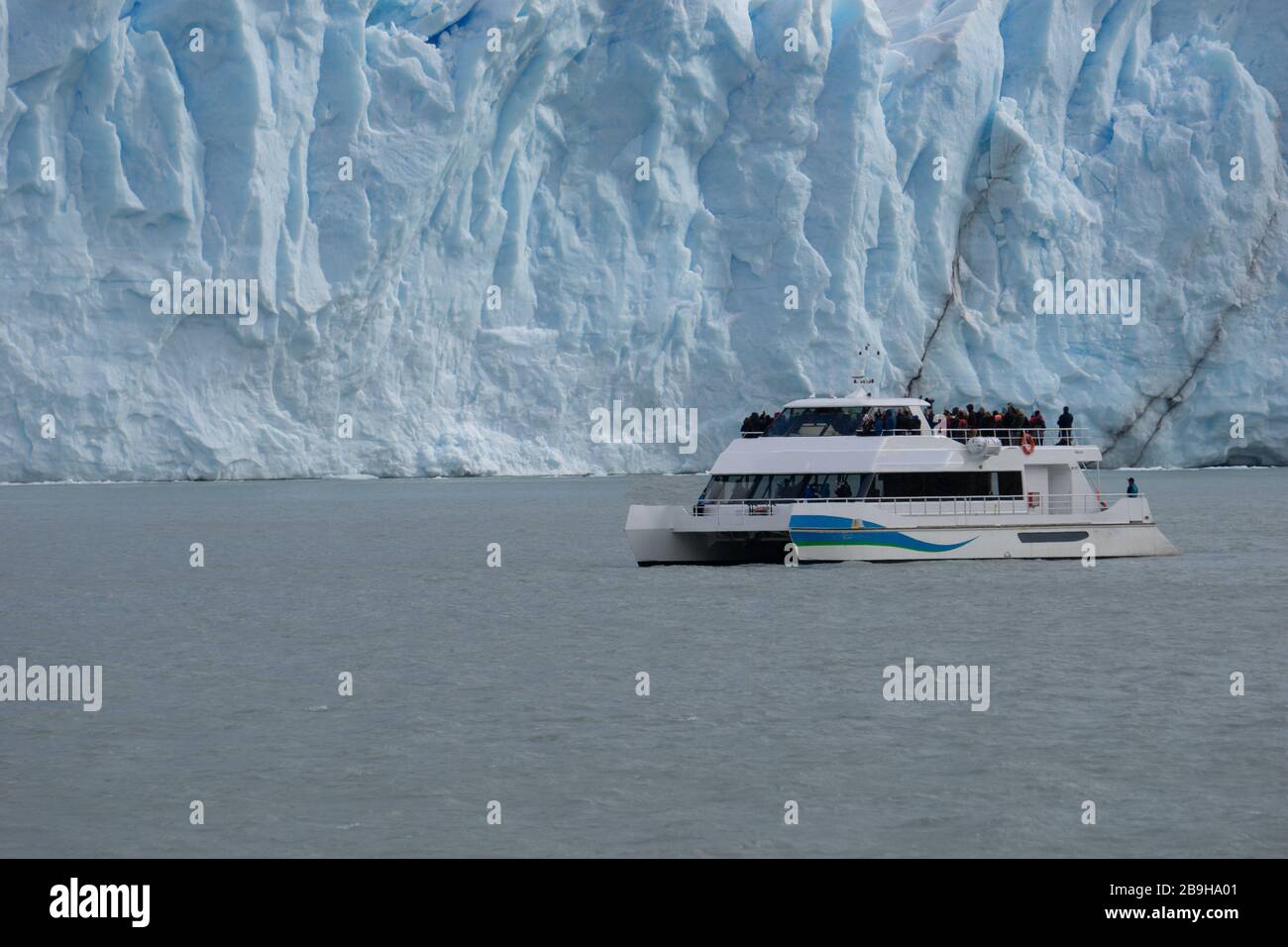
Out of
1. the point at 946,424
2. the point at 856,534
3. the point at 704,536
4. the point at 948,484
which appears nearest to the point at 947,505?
the point at 948,484

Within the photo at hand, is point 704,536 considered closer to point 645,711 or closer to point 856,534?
point 856,534

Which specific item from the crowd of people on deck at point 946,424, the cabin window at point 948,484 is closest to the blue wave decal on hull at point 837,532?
the cabin window at point 948,484

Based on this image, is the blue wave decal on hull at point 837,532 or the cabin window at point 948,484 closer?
the blue wave decal on hull at point 837,532

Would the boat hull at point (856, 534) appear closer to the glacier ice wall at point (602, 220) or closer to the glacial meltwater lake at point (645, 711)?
the glacial meltwater lake at point (645, 711)

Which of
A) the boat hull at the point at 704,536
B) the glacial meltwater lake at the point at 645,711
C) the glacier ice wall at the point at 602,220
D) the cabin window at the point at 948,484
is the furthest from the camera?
the glacier ice wall at the point at 602,220

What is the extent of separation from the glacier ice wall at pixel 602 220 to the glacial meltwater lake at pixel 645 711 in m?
15.5

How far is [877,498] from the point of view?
25.4 metres

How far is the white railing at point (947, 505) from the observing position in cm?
2488

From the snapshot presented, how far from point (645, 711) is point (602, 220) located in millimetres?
36105

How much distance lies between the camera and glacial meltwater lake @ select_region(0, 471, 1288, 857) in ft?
33.0

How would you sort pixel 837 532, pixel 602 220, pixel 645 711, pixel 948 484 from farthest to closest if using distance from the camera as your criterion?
pixel 602 220, pixel 948 484, pixel 837 532, pixel 645 711

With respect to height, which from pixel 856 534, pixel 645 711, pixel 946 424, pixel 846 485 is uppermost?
pixel 946 424
